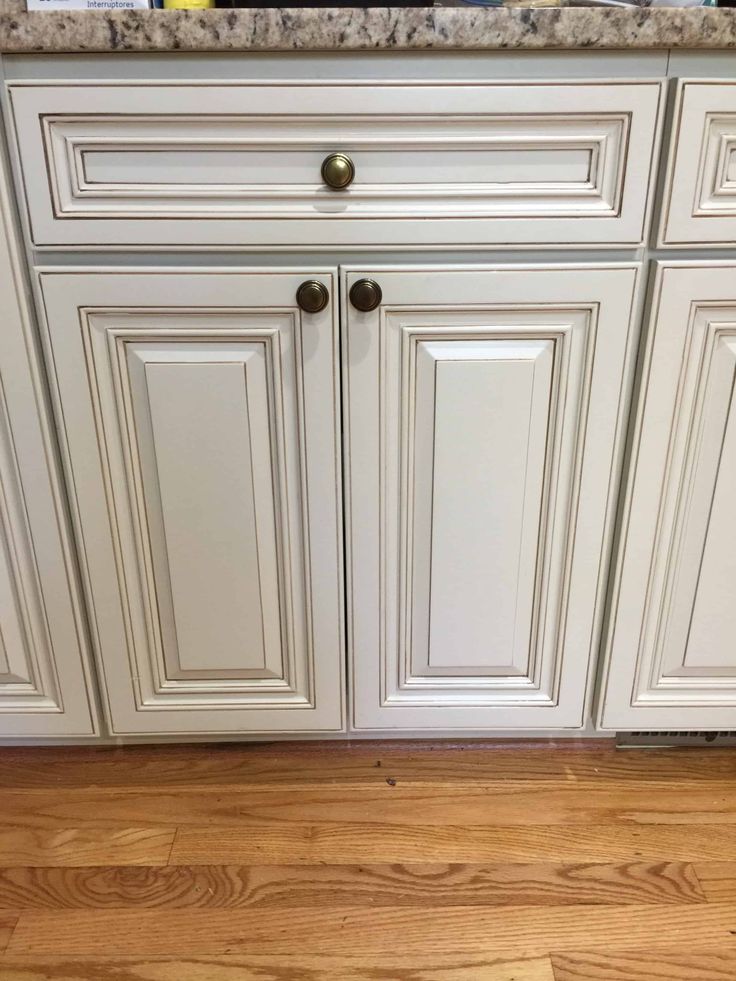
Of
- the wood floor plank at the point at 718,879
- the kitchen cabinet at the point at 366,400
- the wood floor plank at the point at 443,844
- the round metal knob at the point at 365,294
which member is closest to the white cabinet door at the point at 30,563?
the kitchen cabinet at the point at 366,400

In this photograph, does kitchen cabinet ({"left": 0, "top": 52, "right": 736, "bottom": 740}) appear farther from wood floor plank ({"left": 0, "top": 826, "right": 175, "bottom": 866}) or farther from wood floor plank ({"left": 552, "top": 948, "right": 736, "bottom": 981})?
wood floor plank ({"left": 552, "top": 948, "right": 736, "bottom": 981})

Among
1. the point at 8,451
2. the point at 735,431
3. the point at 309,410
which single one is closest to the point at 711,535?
the point at 735,431

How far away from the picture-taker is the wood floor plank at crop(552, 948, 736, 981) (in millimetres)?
842

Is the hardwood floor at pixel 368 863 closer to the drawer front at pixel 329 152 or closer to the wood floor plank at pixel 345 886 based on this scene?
the wood floor plank at pixel 345 886

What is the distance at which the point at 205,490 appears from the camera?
92 centimetres

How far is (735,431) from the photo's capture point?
900 mm


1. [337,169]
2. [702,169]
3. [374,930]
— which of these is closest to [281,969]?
[374,930]

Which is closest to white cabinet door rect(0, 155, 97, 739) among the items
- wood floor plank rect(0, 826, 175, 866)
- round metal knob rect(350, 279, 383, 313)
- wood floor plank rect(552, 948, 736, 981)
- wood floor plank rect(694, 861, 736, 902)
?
wood floor plank rect(0, 826, 175, 866)

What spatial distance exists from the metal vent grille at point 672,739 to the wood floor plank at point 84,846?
0.63 m

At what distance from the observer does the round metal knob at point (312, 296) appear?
82cm

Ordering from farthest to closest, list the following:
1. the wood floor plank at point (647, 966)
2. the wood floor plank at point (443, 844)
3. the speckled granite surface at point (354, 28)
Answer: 1. the wood floor plank at point (443, 844)
2. the wood floor plank at point (647, 966)
3. the speckled granite surface at point (354, 28)

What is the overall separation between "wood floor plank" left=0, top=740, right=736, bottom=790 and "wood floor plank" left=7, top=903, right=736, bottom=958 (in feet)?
0.63

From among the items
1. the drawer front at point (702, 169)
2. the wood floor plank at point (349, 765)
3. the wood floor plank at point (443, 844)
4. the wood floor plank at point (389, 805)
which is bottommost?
the wood floor plank at point (349, 765)

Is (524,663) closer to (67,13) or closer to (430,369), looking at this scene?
(430,369)
